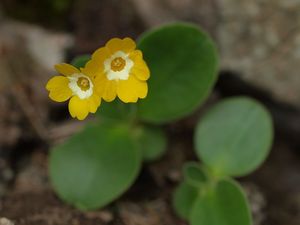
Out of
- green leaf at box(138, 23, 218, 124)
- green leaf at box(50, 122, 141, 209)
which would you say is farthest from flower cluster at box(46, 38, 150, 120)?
green leaf at box(50, 122, 141, 209)

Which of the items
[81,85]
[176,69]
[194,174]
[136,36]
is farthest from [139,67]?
[136,36]

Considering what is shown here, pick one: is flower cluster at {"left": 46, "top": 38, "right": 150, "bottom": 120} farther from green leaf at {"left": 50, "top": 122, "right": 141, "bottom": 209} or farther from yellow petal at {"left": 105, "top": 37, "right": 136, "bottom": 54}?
green leaf at {"left": 50, "top": 122, "right": 141, "bottom": 209}

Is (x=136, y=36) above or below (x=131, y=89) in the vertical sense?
below

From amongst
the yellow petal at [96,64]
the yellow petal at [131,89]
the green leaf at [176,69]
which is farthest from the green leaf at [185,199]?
the yellow petal at [96,64]

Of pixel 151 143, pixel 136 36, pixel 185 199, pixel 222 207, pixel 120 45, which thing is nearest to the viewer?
→ pixel 120 45

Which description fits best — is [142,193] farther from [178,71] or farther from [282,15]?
[282,15]

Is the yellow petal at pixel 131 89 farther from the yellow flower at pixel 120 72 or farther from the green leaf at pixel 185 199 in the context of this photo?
the green leaf at pixel 185 199

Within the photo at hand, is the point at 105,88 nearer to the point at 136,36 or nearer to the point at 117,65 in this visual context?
the point at 117,65
